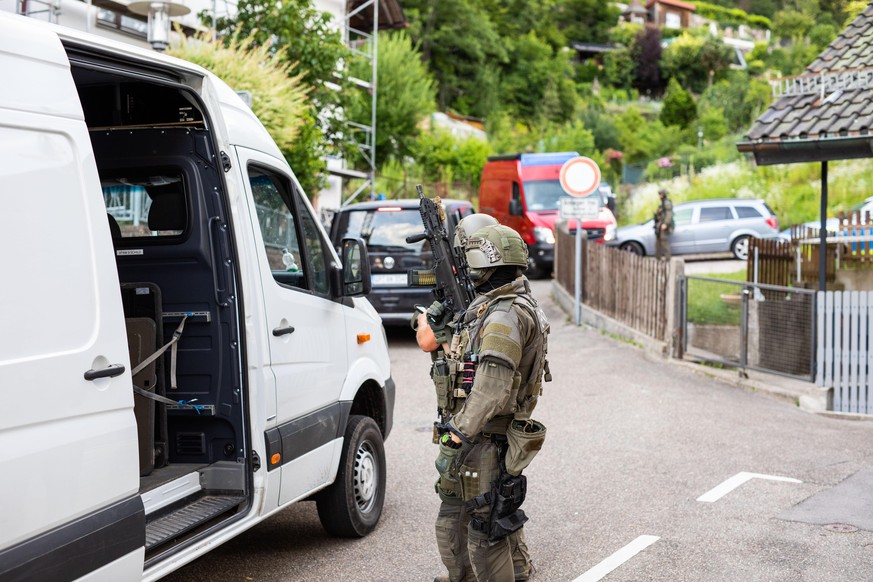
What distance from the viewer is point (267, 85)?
16.3m

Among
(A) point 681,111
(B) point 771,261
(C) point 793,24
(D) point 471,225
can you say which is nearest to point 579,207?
(B) point 771,261

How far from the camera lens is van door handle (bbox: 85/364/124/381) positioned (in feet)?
11.3

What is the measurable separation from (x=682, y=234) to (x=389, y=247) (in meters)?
13.5

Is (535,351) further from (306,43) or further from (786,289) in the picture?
(306,43)

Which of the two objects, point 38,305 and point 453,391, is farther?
point 453,391

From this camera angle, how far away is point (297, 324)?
528 centimetres

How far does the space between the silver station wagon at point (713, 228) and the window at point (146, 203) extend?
20.0 metres

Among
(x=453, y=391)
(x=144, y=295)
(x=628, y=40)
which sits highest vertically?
(x=628, y=40)

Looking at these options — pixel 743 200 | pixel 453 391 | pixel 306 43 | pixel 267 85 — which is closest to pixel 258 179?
pixel 453 391

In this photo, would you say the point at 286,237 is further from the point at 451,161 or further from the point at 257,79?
the point at 451,161

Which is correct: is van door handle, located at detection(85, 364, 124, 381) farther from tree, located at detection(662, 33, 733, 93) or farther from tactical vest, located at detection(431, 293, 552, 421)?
tree, located at detection(662, 33, 733, 93)

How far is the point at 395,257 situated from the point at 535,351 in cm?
865

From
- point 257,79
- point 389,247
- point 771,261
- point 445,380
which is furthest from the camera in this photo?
point 257,79

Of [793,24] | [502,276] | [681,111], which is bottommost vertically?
[502,276]
